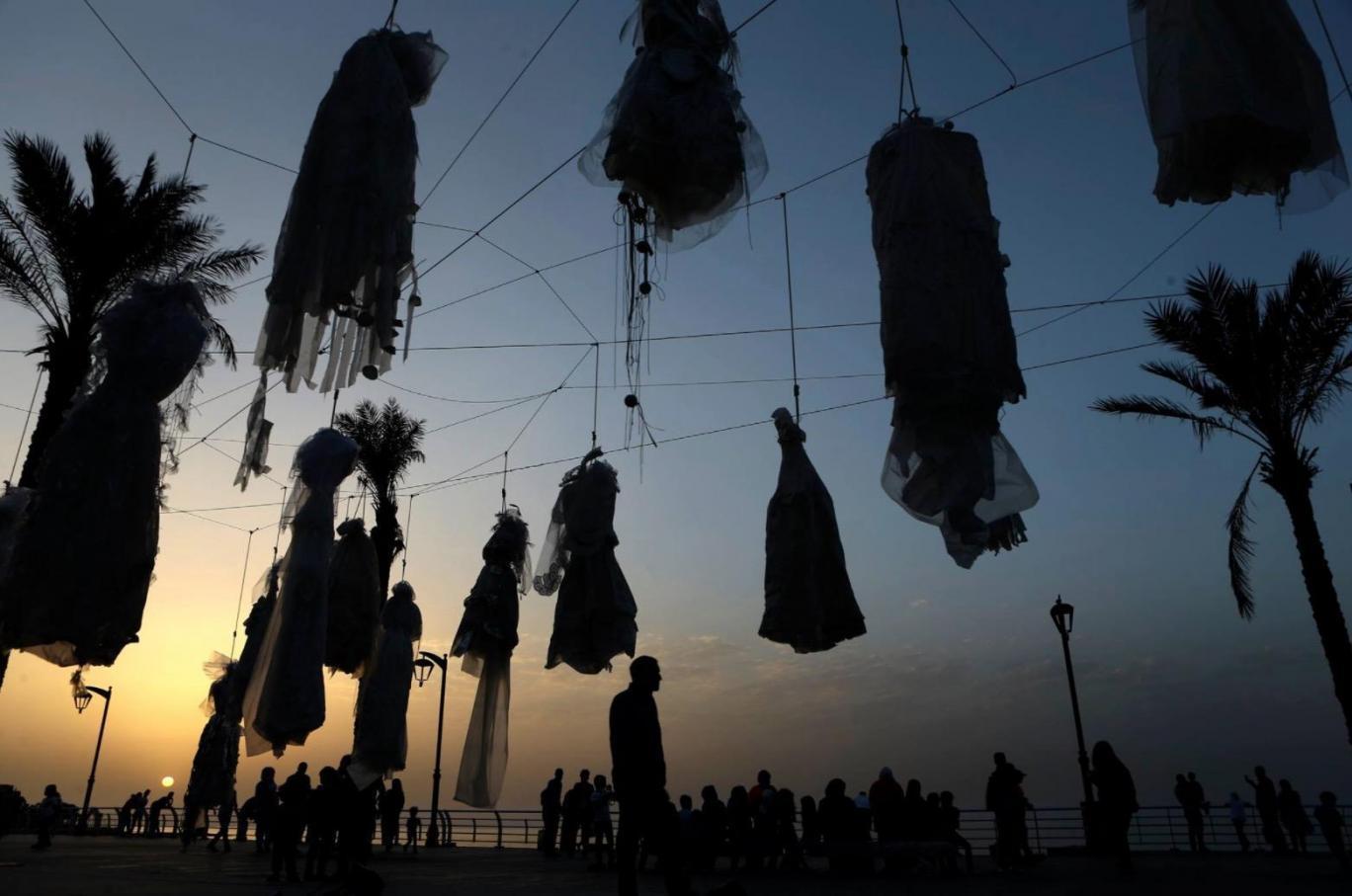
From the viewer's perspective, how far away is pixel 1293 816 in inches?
607

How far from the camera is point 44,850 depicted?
15789mm

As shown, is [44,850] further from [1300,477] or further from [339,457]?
[1300,477]

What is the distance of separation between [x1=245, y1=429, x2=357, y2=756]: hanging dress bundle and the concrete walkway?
1434mm

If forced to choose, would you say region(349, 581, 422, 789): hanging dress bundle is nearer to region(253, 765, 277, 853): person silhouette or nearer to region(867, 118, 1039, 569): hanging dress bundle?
region(253, 765, 277, 853): person silhouette

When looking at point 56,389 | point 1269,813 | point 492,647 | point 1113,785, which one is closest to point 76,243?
point 56,389

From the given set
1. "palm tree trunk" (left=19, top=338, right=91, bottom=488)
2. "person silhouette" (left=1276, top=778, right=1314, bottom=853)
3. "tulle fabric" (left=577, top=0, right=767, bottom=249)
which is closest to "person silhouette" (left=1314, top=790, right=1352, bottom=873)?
"person silhouette" (left=1276, top=778, right=1314, bottom=853)

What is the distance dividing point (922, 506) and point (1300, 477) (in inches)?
405

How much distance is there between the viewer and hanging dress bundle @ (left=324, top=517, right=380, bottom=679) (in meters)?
11.3

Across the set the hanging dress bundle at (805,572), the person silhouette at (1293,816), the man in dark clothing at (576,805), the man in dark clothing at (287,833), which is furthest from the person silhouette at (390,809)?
the person silhouette at (1293,816)

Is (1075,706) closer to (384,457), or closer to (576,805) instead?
(576,805)

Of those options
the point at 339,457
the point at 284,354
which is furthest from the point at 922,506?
the point at 339,457

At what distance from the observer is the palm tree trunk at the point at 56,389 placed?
11.6 meters

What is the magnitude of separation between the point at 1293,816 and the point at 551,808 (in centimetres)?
1293

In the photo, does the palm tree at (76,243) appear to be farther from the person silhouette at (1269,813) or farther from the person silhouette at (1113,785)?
the person silhouette at (1269,813)
